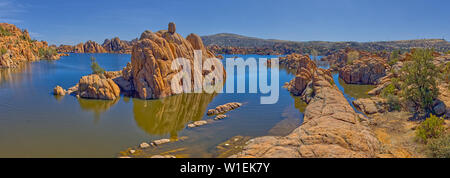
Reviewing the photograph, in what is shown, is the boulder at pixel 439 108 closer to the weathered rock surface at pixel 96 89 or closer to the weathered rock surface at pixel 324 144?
the weathered rock surface at pixel 324 144

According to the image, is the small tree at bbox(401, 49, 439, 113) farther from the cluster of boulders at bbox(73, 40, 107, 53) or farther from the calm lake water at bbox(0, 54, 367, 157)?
the cluster of boulders at bbox(73, 40, 107, 53)

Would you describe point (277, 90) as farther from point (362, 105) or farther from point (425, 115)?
point (425, 115)

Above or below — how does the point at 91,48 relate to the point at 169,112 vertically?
above

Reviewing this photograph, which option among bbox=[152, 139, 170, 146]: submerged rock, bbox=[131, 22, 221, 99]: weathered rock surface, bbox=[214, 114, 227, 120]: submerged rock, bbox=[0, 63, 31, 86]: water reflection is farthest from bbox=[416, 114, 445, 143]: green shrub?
bbox=[0, 63, 31, 86]: water reflection

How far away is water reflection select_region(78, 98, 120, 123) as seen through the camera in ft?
96.1

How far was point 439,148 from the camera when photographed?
1495cm

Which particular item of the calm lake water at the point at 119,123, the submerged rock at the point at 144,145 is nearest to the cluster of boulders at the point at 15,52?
the calm lake water at the point at 119,123

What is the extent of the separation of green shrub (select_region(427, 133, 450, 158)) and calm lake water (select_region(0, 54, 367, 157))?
35.0ft

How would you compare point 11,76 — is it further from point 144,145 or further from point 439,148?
point 439,148

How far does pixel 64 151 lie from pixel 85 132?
4029mm

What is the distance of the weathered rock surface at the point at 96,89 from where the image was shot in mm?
34312

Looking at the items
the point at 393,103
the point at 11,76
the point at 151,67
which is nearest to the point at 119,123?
the point at 151,67

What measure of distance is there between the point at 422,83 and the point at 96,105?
124 ft
